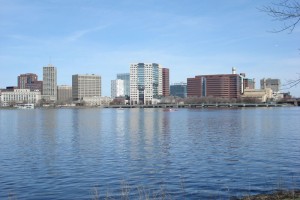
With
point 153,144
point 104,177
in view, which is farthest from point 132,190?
point 153,144

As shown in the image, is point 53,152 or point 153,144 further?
point 153,144

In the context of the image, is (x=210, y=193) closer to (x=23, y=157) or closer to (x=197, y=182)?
(x=197, y=182)

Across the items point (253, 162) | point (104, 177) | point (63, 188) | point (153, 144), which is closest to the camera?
point (63, 188)

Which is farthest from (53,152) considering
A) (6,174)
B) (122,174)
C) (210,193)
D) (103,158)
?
(210,193)

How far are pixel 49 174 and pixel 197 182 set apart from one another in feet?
39.2

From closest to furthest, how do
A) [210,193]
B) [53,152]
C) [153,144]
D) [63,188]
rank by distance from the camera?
[210,193] < [63,188] < [53,152] < [153,144]

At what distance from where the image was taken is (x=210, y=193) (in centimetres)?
2523

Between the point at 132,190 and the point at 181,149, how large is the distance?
20339mm

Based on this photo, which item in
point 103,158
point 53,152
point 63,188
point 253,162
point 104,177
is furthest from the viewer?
point 53,152

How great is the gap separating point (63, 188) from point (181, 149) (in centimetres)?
2125

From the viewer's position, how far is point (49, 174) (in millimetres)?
31641

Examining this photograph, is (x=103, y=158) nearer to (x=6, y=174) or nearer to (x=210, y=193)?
(x=6, y=174)

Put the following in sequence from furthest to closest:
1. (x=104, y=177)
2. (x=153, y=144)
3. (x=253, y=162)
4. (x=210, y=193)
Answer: (x=153, y=144) < (x=253, y=162) < (x=104, y=177) < (x=210, y=193)

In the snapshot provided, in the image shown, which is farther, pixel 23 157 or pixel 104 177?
pixel 23 157
